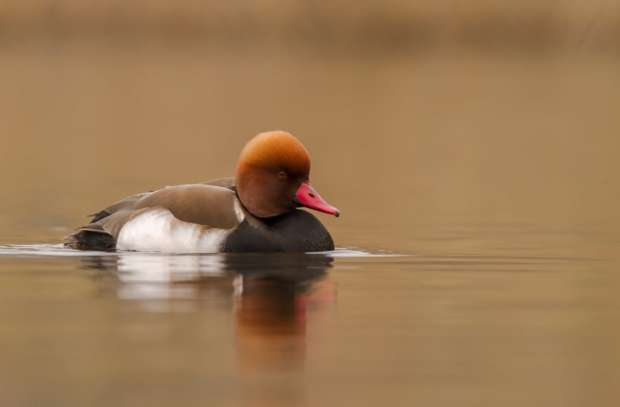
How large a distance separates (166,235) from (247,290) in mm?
1593

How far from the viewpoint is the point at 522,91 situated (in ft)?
93.3

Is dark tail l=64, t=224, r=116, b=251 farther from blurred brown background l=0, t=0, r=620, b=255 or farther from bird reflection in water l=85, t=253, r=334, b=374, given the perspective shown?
blurred brown background l=0, t=0, r=620, b=255

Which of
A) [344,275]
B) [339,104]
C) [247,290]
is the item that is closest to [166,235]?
[344,275]

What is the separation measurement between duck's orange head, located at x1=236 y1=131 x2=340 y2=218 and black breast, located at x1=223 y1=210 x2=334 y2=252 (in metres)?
0.11

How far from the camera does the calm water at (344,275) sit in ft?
19.5

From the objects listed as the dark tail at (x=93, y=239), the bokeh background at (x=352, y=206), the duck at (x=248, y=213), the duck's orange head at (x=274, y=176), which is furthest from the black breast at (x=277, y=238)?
the dark tail at (x=93, y=239)

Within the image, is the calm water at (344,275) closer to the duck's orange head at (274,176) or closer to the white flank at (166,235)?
the white flank at (166,235)

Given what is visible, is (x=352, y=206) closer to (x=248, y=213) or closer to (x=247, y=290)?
(x=248, y=213)

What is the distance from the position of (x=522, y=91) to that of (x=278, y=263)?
64.8 feet

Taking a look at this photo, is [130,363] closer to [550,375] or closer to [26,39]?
[550,375]

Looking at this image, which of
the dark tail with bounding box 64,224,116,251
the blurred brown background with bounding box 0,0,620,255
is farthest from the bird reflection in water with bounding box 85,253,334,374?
the blurred brown background with bounding box 0,0,620,255

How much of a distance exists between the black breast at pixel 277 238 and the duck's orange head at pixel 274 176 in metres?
0.11

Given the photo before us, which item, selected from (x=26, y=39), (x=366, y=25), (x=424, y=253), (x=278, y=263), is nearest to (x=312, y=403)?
(x=278, y=263)

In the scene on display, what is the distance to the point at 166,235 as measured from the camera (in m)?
9.59
